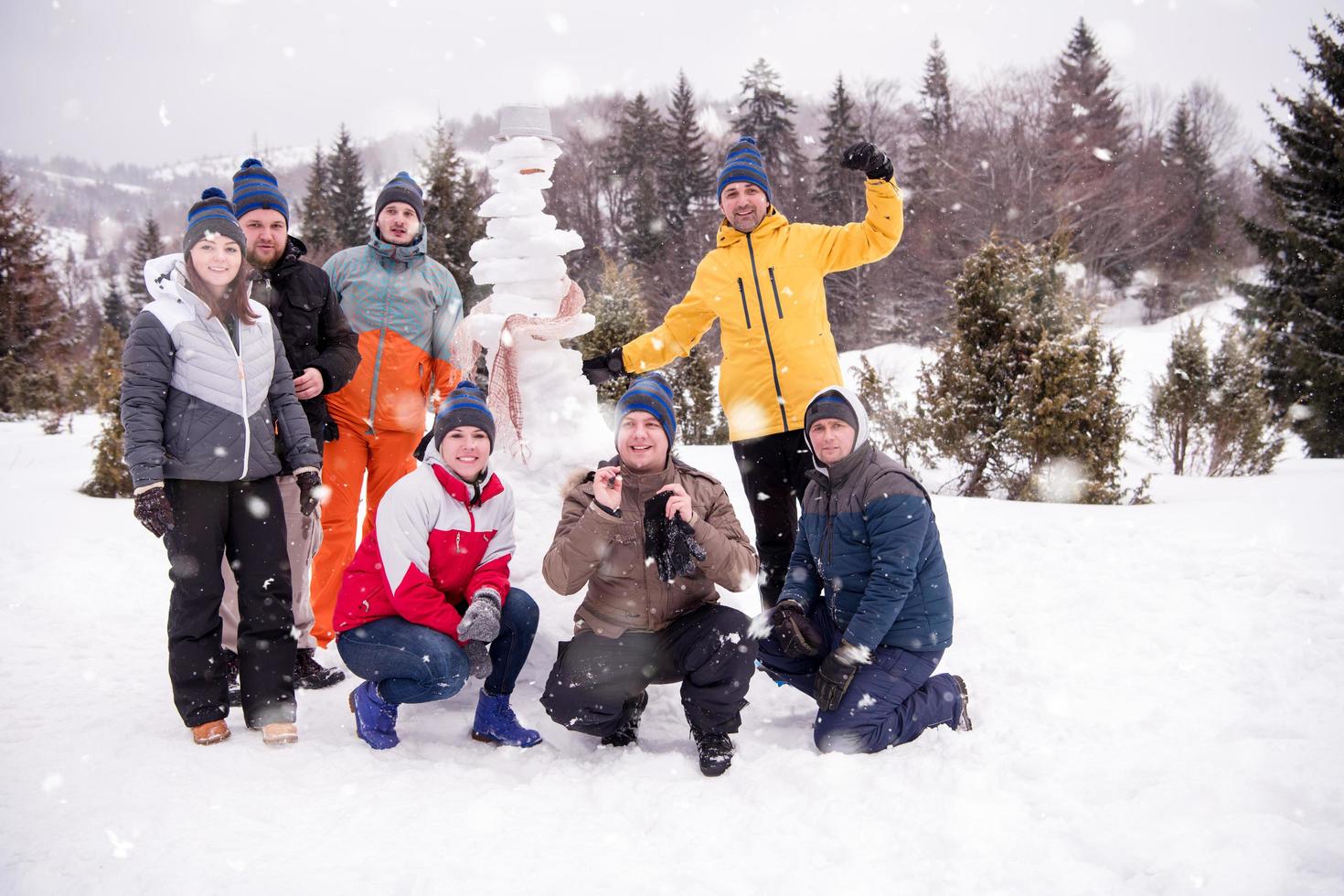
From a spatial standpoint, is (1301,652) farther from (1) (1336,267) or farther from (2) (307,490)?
(1) (1336,267)

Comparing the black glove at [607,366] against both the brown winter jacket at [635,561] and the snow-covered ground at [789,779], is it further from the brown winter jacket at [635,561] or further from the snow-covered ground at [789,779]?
the brown winter jacket at [635,561]

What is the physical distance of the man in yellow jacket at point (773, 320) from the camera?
321 cm

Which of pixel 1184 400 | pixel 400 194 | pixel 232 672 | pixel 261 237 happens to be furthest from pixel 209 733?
pixel 1184 400

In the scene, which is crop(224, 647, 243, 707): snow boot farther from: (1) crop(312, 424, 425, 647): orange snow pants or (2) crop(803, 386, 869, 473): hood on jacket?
(2) crop(803, 386, 869, 473): hood on jacket

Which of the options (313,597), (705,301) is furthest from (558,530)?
(313,597)

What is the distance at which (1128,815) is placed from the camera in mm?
2025

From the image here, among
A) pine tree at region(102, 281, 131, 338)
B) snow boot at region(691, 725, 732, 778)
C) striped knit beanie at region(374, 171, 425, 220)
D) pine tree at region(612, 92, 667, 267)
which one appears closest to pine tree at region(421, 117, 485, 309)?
pine tree at region(612, 92, 667, 267)

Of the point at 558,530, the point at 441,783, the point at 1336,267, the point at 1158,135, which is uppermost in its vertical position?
the point at 1158,135

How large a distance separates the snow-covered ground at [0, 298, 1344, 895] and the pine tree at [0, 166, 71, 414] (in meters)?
19.4

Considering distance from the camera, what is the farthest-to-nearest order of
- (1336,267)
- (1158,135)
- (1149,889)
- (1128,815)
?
(1158,135) < (1336,267) < (1128,815) < (1149,889)

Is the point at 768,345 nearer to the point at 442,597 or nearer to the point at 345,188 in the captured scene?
the point at 442,597

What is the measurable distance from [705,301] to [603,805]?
2.19 m

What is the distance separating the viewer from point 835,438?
2.83m

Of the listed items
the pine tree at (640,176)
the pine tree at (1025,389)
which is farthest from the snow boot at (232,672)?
the pine tree at (640,176)
